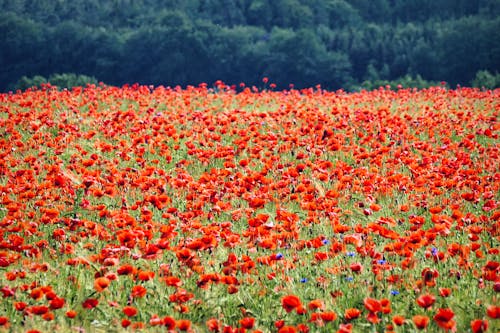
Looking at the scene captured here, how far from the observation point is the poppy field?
378cm

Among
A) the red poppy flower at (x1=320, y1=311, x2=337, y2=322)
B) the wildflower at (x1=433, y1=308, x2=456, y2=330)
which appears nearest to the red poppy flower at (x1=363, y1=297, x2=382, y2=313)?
the red poppy flower at (x1=320, y1=311, x2=337, y2=322)

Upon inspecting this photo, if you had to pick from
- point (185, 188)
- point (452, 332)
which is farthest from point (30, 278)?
point (452, 332)

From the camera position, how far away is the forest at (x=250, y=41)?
36688 mm

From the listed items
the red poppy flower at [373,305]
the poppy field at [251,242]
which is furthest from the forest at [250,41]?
the red poppy flower at [373,305]

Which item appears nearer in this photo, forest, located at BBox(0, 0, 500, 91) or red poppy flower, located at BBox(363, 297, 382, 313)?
red poppy flower, located at BBox(363, 297, 382, 313)

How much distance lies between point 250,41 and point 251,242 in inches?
1557

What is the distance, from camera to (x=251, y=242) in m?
4.69

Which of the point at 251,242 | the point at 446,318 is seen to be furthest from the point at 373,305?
the point at 251,242

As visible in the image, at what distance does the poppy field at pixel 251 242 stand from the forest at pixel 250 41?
2881cm

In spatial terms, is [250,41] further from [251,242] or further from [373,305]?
[373,305]

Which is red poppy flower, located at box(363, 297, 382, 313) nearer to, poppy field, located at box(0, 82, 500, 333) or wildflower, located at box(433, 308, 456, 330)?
poppy field, located at box(0, 82, 500, 333)

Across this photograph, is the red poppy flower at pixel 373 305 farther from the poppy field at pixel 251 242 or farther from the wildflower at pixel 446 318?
the wildflower at pixel 446 318

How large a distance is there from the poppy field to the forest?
28813 millimetres

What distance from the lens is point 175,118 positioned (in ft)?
29.8
